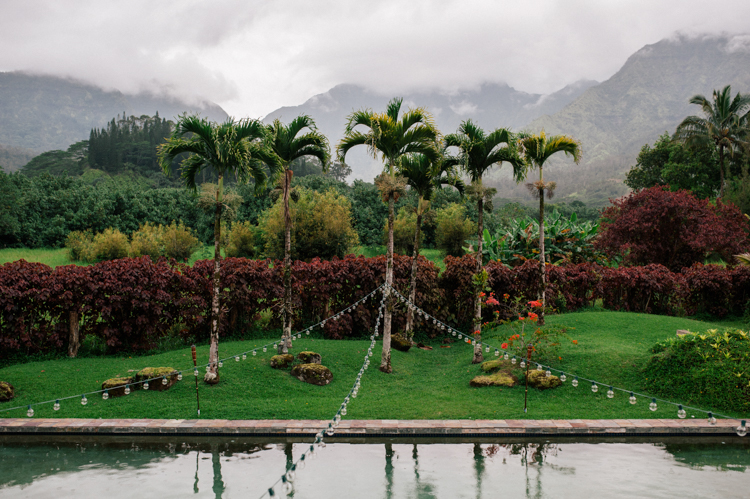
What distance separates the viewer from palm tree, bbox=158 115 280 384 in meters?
8.72

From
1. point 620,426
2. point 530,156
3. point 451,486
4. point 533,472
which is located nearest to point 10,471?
point 451,486

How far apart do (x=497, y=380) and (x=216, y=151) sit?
686 centimetres

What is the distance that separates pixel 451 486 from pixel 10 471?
18.6ft

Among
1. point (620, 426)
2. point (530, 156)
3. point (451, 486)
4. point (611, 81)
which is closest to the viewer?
point (451, 486)

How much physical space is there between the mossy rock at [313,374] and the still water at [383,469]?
2467 mm

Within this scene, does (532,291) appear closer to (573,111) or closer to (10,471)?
(10,471)

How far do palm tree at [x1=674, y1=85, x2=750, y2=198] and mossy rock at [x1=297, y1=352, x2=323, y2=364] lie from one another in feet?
86.8

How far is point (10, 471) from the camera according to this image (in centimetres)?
627

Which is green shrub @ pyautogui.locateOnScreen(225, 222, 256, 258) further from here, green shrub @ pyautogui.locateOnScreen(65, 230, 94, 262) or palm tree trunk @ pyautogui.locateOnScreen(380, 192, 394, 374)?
palm tree trunk @ pyautogui.locateOnScreen(380, 192, 394, 374)

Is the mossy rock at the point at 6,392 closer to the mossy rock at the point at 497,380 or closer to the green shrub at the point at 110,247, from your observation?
the mossy rock at the point at 497,380

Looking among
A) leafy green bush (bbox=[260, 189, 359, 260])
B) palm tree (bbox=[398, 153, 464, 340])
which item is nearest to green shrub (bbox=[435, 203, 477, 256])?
leafy green bush (bbox=[260, 189, 359, 260])

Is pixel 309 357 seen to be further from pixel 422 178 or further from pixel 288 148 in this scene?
pixel 422 178

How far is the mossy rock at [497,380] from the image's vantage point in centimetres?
939

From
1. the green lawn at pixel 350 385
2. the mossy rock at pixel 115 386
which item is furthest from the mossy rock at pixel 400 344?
the mossy rock at pixel 115 386
